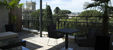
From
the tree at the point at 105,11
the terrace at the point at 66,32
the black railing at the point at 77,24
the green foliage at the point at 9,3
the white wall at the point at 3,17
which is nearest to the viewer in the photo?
the terrace at the point at 66,32

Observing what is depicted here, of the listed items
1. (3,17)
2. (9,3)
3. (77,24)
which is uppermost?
(9,3)

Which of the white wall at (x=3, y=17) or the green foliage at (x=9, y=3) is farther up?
the green foliage at (x=9, y=3)

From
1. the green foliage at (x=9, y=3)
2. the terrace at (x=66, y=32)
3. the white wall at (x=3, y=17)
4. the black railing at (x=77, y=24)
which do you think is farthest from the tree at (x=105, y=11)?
the white wall at (x=3, y=17)

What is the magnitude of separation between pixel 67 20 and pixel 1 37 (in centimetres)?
300

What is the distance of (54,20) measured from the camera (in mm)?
5270

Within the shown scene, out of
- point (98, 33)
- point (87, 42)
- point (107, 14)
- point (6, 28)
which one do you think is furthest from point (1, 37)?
point (107, 14)

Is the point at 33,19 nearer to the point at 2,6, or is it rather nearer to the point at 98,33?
the point at 2,6

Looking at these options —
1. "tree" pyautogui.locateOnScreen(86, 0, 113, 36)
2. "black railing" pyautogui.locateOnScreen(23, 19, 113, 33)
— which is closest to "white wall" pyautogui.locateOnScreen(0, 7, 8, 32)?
"black railing" pyautogui.locateOnScreen(23, 19, 113, 33)

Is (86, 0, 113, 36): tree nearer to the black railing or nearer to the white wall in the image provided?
the black railing

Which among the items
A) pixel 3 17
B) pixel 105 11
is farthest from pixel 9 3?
pixel 105 11

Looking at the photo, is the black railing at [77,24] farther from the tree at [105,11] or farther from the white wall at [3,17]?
the white wall at [3,17]

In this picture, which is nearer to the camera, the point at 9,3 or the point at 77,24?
the point at 77,24

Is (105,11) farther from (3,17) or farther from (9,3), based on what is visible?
(3,17)

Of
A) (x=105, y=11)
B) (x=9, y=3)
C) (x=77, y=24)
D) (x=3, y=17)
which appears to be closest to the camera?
Result: (x=105, y=11)
